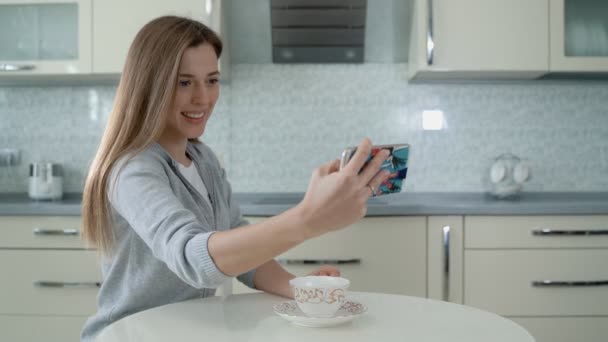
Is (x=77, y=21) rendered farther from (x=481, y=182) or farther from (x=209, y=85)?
(x=481, y=182)

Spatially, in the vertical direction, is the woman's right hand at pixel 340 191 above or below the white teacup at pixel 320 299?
above

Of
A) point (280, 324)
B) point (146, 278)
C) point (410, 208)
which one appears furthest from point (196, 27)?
point (410, 208)

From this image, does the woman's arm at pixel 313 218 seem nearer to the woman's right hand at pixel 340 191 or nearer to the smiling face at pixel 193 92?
the woman's right hand at pixel 340 191

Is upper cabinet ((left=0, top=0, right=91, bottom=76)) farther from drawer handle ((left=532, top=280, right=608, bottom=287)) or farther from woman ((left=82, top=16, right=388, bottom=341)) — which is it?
drawer handle ((left=532, top=280, right=608, bottom=287))

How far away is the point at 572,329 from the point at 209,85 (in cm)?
188

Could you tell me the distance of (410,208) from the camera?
256 centimetres

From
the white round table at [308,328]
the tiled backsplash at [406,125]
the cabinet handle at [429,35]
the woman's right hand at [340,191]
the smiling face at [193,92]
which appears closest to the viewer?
the woman's right hand at [340,191]

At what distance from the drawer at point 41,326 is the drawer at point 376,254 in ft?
2.93

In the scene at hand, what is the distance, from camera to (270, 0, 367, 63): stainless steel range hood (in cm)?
298

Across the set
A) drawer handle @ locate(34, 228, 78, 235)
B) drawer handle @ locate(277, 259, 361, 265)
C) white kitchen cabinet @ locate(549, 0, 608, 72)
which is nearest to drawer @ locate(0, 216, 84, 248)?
drawer handle @ locate(34, 228, 78, 235)

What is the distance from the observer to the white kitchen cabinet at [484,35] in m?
2.81

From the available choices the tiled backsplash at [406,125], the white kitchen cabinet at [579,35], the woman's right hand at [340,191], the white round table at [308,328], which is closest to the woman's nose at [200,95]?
the white round table at [308,328]

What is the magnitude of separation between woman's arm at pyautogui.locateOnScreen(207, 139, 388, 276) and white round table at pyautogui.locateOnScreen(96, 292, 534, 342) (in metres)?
0.12

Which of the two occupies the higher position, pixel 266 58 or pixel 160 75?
pixel 266 58
